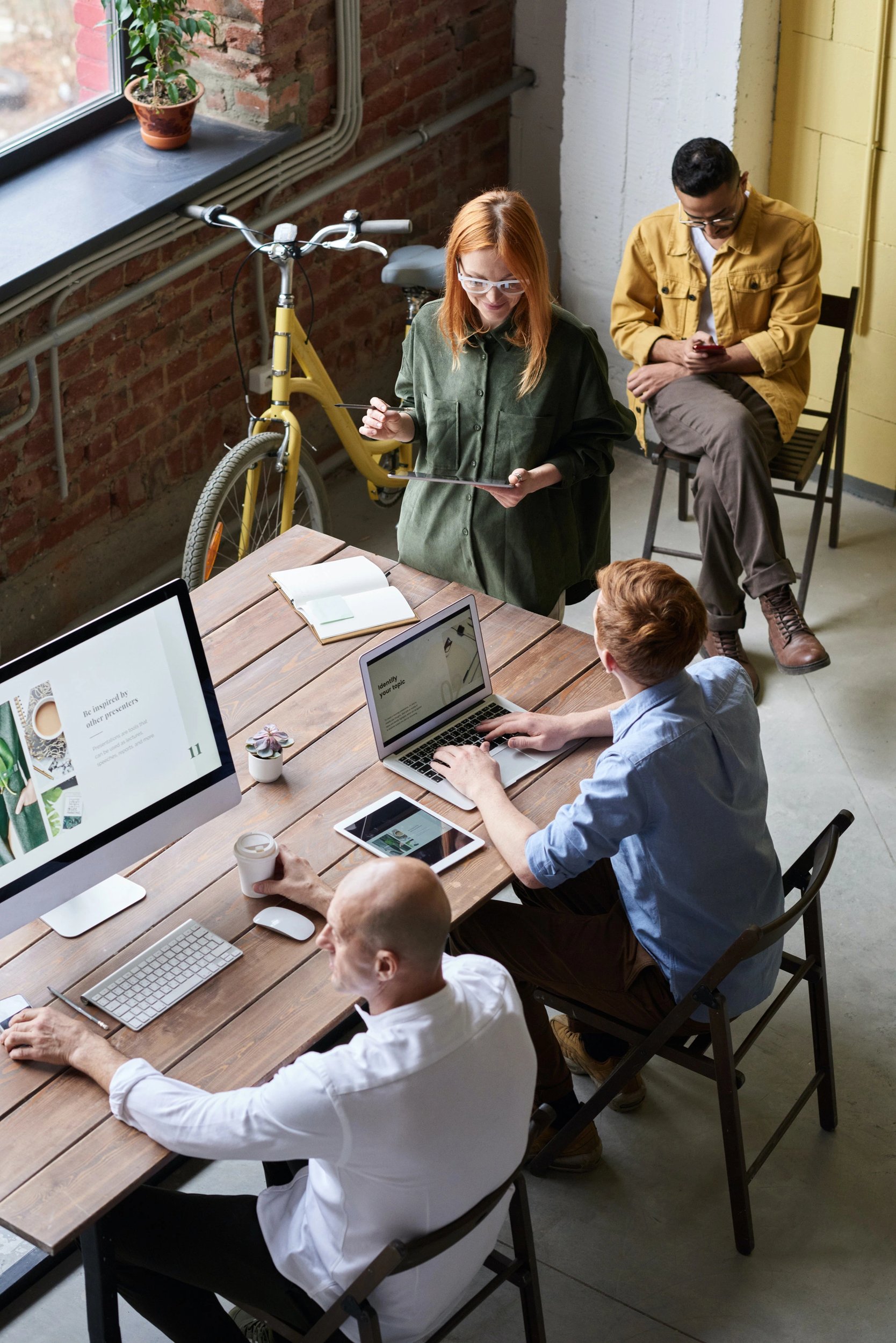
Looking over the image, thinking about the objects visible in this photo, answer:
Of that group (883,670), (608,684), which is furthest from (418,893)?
(883,670)

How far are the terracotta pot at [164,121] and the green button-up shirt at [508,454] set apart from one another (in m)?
1.58

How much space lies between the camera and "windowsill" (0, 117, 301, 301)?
165 inches

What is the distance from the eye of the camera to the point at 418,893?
6.67 feet

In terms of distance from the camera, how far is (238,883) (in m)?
2.68

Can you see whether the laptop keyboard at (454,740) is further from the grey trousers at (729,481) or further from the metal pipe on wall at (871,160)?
the metal pipe on wall at (871,160)

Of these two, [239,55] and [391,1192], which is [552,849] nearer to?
[391,1192]

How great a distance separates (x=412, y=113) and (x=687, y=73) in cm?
102

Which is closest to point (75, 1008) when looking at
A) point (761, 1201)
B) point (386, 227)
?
point (761, 1201)

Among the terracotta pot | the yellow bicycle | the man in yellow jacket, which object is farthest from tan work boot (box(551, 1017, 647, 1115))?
the terracotta pot

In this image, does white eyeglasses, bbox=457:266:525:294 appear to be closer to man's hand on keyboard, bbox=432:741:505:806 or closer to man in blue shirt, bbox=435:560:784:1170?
man in blue shirt, bbox=435:560:784:1170

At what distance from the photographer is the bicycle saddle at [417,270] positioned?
479 centimetres

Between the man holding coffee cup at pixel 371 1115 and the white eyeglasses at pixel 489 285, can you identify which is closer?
the man holding coffee cup at pixel 371 1115

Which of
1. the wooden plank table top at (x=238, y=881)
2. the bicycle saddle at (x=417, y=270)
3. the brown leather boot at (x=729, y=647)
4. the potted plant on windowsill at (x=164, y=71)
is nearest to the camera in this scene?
the wooden plank table top at (x=238, y=881)

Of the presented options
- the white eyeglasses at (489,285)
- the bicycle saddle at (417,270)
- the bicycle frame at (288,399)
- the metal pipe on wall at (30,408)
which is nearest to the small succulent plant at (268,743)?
the white eyeglasses at (489,285)
